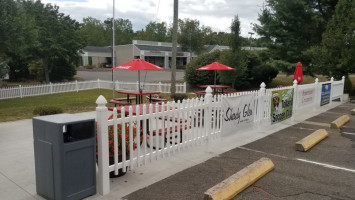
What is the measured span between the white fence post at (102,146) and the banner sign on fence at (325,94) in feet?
38.0

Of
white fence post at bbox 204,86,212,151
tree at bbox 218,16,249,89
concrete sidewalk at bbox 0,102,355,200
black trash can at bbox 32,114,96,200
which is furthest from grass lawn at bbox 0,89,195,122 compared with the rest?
white fence post at bbox 204,86,212,151

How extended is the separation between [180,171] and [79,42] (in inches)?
1075

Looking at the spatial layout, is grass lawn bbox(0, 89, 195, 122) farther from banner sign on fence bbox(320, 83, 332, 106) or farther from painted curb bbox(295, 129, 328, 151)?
painted curb bbox(295, 129, 328, 151)

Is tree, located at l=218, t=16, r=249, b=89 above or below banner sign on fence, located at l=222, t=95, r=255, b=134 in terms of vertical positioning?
above

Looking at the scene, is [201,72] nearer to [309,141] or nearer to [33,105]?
[33,105]

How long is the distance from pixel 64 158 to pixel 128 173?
5.06ft

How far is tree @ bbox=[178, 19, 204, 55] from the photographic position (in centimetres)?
5819

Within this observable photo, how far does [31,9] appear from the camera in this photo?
25.0 meters

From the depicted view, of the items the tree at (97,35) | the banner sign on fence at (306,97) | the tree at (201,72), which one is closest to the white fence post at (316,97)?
the banner sign on fence at (306,97)

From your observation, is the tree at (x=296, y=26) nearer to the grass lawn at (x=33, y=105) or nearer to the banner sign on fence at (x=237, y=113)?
the grass lawn at (x=33, y=105)

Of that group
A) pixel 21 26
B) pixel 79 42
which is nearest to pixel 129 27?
pixel 79 42

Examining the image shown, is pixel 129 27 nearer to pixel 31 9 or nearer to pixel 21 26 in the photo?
pixel 31 9

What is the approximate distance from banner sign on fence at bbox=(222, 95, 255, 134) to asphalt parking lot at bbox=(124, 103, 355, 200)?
56 cm

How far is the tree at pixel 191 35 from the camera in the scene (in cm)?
5819
